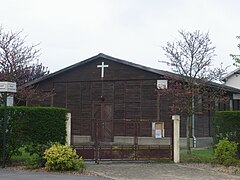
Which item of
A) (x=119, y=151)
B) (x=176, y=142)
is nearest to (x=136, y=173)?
(x=119, y=151)

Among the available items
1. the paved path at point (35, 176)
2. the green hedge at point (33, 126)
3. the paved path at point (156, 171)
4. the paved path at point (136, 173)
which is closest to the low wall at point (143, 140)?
the green hedge at point (33, 126)

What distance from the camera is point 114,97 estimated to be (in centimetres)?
2764

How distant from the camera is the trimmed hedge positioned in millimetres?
18469

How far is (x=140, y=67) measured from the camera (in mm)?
26531

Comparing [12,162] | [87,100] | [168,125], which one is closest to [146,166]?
[168,125]

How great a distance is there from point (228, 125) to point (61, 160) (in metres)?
7.17

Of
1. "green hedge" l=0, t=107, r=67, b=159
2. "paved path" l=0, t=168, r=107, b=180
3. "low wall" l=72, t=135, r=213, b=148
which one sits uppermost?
"green hedge" l=0, t=107, r=67, b=159

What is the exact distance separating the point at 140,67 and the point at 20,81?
6861mm

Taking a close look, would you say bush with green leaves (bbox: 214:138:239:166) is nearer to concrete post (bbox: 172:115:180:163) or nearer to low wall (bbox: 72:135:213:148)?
concrete post (bbox: 172:115:180:163)

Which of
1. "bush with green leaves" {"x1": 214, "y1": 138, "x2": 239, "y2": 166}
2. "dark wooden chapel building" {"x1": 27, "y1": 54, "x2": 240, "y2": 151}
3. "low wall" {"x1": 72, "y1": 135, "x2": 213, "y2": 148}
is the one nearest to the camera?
"bush with green leaves" {"x1": 214, "y1": 138, "x2": 239, "y2": 166}

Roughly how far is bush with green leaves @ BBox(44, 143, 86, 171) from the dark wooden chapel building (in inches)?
336

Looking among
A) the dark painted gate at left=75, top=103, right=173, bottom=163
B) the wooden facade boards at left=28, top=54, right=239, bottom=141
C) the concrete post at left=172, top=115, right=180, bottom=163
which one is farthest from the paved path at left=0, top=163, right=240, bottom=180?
the wooden facade boards at left=28, top=54, right=239, bottom=141

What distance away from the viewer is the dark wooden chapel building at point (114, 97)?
85.6 ft

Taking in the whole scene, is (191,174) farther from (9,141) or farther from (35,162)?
(9,141)
